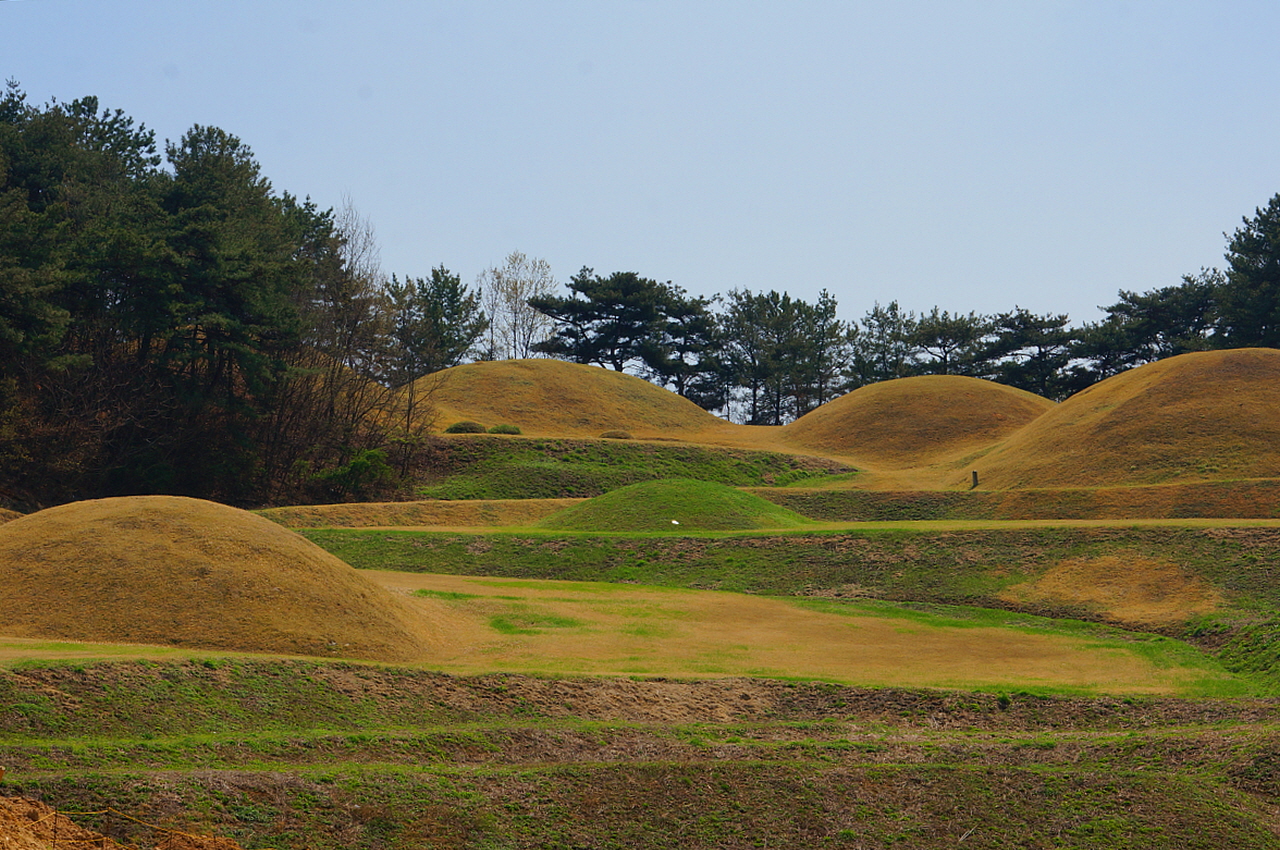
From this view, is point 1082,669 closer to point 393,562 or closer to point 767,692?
point 767,692

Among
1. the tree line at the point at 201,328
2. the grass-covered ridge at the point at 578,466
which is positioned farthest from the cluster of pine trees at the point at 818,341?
the grass-covered ridge at the point at 578,466

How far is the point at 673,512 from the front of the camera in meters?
33.7

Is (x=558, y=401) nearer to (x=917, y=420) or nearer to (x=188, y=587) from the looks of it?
(x=917, y=420)

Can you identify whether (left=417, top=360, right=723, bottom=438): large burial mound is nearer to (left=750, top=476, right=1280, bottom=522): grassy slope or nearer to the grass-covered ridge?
the grass-covered ridge

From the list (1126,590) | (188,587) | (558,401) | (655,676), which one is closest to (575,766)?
(655,676)

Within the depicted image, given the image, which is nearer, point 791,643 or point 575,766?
point 575,766

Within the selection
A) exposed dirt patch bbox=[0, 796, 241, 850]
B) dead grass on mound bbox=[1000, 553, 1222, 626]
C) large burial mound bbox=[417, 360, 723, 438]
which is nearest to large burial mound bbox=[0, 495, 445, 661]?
exposed dirt patch bbox=[0, 796, 241, 850]

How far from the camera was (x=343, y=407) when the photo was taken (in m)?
47.8

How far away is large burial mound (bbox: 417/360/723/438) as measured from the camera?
6288 cm

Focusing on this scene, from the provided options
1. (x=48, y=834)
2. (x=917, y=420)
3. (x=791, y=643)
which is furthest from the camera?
(x=917, y=420)

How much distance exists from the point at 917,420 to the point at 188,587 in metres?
53.1

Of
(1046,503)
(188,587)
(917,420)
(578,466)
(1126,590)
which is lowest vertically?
(1126,590)

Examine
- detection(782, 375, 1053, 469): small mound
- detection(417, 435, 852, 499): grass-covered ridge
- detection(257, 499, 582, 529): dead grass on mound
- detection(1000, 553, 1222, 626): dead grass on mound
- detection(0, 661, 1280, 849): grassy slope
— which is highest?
detection(782, 375, 1053, 469): small mound

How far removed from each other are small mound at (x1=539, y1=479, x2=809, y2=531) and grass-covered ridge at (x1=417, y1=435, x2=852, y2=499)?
893cm
